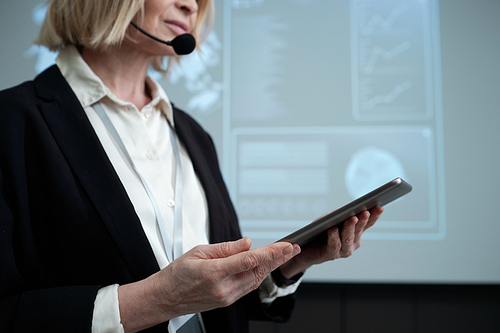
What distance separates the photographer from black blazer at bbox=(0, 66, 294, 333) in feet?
1.74

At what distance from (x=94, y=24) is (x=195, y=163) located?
0.39m

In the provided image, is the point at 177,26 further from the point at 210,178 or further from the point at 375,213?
the point at 375,213

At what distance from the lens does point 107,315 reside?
0.51 m

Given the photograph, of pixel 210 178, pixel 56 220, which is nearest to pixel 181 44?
pixel 210 178

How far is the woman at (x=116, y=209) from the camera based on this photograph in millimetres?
500

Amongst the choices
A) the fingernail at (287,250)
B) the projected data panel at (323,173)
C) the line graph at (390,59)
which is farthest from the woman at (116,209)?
the line graph at (390,59)

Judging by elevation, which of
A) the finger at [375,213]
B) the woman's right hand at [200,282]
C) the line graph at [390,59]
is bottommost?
the woman's right hand at [200,282]

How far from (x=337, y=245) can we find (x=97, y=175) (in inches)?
19.0

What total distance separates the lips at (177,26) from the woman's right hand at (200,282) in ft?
1.90

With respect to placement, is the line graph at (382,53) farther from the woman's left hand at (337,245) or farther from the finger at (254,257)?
the finger at (254,257)

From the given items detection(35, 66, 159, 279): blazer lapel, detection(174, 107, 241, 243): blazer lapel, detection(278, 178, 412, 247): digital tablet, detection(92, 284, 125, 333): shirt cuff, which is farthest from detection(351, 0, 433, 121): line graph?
detection(92, 284, 125, 333): shirt cuff

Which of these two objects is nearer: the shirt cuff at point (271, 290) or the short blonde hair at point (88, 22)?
the short blonde hair at point (88, 22)

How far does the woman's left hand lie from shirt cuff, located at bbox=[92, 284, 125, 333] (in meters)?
0.39

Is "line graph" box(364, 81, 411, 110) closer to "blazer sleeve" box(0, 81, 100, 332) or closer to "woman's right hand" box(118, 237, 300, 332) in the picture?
"woman's right hand" box(118, 237, 300, 332)
